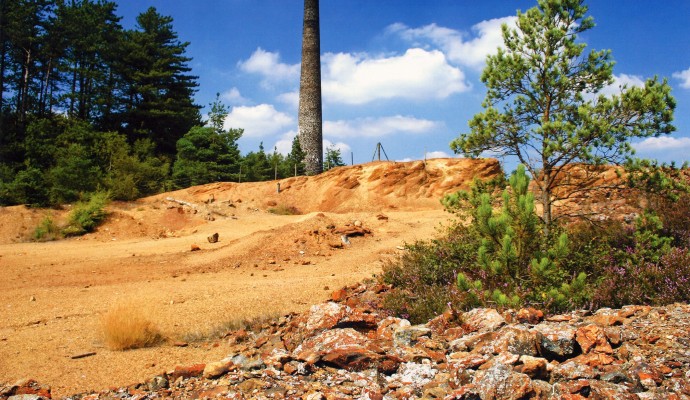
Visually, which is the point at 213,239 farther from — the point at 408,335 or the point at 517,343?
the point at 517,343

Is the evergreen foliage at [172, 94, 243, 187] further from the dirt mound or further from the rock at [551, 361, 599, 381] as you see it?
the rock at [551, 361, 599, 381]

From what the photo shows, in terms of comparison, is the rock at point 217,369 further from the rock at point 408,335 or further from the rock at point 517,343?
the rock at point 517,343

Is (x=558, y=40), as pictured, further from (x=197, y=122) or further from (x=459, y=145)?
(x=197, y=122)

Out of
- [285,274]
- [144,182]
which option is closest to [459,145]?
[285,274]

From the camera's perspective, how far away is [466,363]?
435 cm

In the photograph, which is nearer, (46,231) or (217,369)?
(217,369)

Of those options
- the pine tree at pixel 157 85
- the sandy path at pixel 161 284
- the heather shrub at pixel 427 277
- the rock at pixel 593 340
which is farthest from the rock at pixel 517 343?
the pine tree at pixel 157 85

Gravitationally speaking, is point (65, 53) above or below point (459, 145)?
above

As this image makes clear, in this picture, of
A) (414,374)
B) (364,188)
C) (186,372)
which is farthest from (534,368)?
(364,188)

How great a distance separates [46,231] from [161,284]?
9.87 metres

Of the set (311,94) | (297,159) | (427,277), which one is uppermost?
(311,94)

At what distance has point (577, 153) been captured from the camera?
7.10m

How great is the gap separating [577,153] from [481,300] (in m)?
2.79

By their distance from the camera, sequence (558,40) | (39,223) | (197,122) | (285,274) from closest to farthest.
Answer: (558,40) → (285,274) → (39,223) → (197,122)
